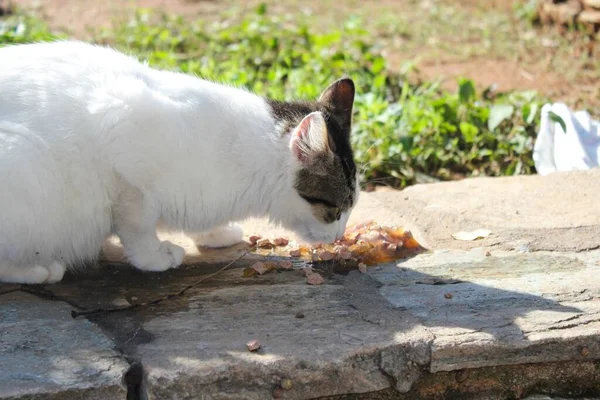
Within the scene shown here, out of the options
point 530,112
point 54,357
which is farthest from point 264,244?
point 530,112

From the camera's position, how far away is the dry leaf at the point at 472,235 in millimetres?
4180

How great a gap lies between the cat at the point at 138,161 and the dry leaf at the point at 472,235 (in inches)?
27.8

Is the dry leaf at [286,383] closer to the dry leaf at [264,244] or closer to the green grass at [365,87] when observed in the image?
the dry leaf at [264,244]

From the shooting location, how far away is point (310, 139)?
139 inches

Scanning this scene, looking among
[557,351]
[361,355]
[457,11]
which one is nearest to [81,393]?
[361,355]

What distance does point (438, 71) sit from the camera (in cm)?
721

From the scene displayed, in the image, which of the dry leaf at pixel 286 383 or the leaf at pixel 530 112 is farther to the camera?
the leaf at pixel 530 112

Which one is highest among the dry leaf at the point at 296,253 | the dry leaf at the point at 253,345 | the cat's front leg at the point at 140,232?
the cat's front leg at the point at 140,232

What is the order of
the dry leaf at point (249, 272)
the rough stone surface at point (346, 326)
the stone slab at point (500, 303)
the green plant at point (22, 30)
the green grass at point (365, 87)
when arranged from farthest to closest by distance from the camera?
the green plant at point (22, 30)
the green grass at point (365, 87)
the dry leaf at point (249, 272)
the stone slab at point (500, 303)
the rough stone surface at point (346, 326)

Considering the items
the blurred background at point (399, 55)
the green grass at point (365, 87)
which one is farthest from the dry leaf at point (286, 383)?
the blurred background at point (399, 55)

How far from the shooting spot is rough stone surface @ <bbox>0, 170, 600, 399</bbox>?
2.93 m

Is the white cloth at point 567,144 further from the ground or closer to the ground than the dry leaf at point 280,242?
further from the ground

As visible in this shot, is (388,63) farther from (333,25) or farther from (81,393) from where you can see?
(81,393)

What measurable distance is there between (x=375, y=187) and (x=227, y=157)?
6.79 ft
